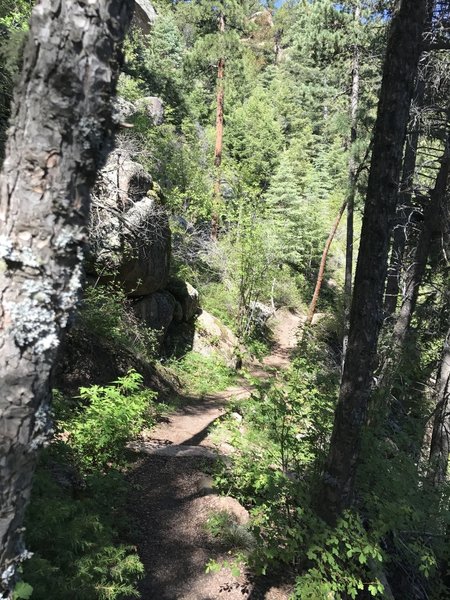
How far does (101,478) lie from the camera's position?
4418mm

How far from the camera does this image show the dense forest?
4.57ft

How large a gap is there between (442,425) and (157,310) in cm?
698

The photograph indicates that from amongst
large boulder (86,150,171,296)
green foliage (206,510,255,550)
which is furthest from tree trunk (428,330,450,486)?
large boulder (86,150,171,296)

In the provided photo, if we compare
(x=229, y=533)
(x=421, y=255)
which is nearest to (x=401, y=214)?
(x=421, y=255)

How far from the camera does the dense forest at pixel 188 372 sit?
1394mm

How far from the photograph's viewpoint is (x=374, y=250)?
3.62 meters

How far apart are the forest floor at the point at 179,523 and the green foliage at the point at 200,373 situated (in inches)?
142

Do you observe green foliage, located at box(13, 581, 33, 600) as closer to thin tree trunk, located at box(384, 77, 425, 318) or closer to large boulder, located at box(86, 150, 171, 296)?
large boulder, located at box(86, 150, 171, 296)

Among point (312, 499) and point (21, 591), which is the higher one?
point (21, 591)

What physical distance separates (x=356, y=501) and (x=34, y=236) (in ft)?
14.6

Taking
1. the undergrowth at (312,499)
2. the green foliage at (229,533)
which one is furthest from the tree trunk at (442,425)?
the green foliage at (229,533)

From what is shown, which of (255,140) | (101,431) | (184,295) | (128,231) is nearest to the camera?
(101,431)

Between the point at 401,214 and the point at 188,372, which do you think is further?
the point at 188,372

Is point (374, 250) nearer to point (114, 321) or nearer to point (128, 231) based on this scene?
point (114, 321)
